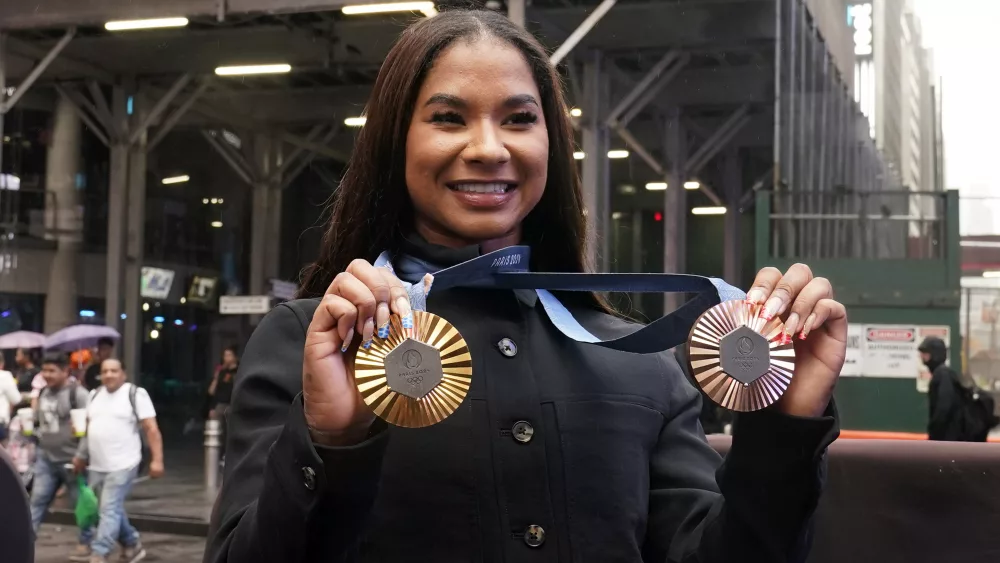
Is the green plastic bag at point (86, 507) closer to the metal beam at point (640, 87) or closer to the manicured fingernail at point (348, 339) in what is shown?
the metal beam at point (640, 87)

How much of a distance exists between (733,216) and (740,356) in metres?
10.7

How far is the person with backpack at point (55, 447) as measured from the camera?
7.81 meters

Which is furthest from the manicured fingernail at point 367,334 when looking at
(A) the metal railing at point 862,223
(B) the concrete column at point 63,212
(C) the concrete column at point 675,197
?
(B) the concrete column at point 63,212

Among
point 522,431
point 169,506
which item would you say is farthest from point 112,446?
point 522,431

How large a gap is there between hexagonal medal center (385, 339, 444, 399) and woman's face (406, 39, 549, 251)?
333 millimetres

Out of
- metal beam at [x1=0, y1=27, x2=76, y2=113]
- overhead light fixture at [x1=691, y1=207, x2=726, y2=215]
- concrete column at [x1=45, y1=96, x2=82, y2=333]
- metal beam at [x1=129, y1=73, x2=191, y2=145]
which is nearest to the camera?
overhead light fixture at [x1=691, y1=207, x2=726, y2=215]

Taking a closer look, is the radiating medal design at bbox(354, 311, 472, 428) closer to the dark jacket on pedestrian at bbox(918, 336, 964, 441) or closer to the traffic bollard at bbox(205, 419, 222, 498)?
the dark jacket on pedestrian at bbox(918, 336, 964, 441)

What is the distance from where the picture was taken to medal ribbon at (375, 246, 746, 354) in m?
1.18

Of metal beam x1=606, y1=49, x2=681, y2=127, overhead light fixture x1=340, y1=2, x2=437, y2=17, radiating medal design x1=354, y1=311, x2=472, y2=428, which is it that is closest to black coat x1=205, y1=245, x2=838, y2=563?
radiating medal design x1=354, y1=311, x2=472, y2=428

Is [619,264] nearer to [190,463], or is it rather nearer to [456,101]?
[190,463]

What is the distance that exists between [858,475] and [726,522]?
96cm

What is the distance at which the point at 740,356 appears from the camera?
992 mm

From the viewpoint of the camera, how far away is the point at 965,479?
2.01 meters

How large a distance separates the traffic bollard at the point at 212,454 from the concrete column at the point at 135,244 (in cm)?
474
